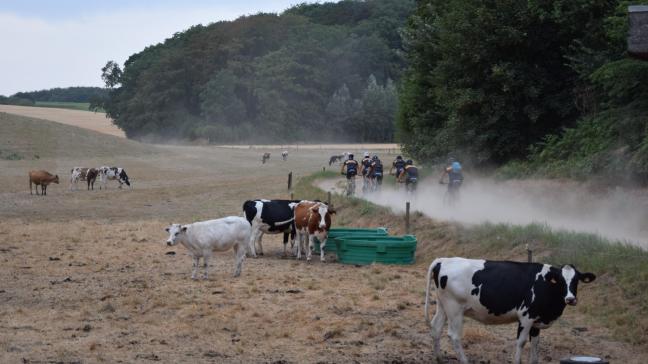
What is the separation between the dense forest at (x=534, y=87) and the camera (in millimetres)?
37094

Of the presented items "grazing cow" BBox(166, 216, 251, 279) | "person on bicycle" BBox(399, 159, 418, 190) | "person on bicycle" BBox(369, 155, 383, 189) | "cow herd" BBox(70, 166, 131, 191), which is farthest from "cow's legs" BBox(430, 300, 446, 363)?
"cow herd" BBox(70, 166, 131, 191)

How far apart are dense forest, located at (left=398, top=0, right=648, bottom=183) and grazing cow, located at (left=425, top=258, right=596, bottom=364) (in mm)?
22126

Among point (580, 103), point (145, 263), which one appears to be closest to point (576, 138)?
point (580, 103)

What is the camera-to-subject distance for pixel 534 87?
4375cm

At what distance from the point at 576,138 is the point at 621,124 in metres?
5.36

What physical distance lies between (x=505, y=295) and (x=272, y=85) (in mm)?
118086

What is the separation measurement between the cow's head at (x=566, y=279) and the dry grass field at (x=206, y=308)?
4.68ft

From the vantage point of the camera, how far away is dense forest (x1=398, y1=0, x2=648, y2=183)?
122 feet

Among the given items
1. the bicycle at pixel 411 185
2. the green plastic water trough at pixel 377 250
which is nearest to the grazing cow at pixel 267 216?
the green plastic water trough at pixel 377 250

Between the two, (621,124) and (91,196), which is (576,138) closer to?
(621,124)

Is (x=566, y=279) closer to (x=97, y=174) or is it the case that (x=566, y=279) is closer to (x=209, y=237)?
(x=209, y=237)

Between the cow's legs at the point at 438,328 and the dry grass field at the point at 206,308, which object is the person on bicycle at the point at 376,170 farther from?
the cow's legs at the point at 438,328

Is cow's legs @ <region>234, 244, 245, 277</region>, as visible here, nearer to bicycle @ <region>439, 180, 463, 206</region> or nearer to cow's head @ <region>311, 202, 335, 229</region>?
cow's head @ <region>311, 202, 335, 229</region>

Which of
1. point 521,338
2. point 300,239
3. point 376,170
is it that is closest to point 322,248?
point 300,239
